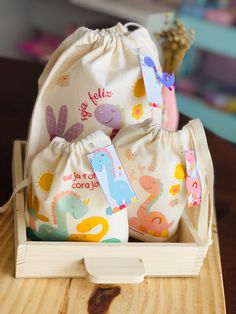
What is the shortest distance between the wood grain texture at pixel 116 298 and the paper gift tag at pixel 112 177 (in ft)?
0.44

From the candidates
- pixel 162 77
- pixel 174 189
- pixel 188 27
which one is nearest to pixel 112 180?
pixel 174 189

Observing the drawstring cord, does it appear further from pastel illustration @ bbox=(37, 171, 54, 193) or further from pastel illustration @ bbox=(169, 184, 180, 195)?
pastel illustration @ bbox=(169, 184, 180, 195)

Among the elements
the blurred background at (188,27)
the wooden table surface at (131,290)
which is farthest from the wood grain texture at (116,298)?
the blurred background at (188,27)

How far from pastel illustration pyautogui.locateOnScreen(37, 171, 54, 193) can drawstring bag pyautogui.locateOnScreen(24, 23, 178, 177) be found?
11 cm

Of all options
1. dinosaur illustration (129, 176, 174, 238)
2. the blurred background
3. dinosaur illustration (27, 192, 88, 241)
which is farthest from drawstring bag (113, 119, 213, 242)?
the blurred background

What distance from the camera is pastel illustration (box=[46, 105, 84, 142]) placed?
36.0 inches

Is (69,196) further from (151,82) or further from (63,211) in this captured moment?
(151,82)

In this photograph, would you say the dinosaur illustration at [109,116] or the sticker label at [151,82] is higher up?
the sticker label at [151,82]

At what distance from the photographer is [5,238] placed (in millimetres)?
900

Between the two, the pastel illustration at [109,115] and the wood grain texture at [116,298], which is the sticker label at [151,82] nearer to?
the pastel illustration at [109,115]

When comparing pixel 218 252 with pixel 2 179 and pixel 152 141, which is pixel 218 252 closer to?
pixel 152 141

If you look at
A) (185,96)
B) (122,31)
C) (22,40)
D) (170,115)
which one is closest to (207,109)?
(185,96)

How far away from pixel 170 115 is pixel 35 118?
1.06ft

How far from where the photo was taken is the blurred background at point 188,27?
9.02 ft
